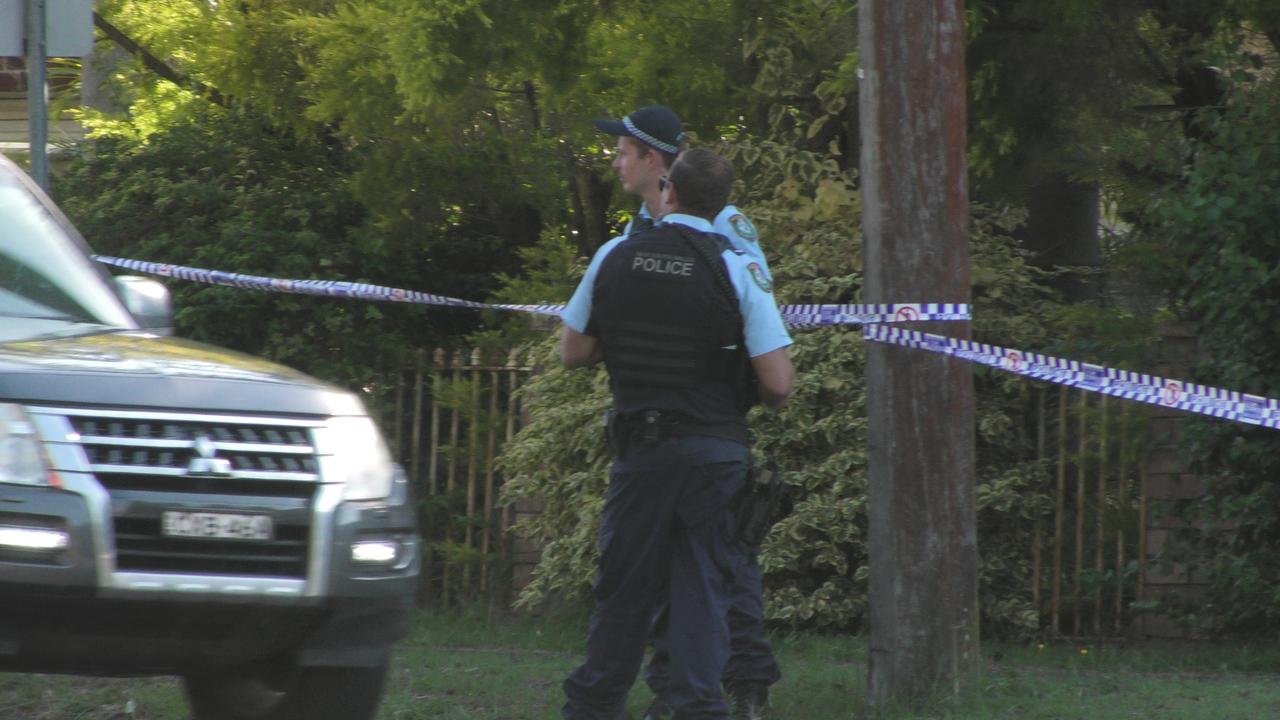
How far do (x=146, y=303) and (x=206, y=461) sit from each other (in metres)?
1.33

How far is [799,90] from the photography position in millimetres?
9508

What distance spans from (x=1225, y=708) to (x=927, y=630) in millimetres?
1134

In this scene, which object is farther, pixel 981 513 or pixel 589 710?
pixel 981 513

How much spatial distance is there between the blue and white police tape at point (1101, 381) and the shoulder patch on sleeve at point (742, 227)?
60 centimetres

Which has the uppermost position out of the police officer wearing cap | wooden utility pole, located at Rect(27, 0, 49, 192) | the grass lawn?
wooden utility pole, located at Rect(27, 0, 49, 192)

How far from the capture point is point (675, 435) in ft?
16.4

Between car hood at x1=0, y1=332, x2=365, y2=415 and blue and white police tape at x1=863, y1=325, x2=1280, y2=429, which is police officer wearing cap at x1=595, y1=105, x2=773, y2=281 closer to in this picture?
blue and white police tape at x1=863, y1=325, x2=1280, y2=429

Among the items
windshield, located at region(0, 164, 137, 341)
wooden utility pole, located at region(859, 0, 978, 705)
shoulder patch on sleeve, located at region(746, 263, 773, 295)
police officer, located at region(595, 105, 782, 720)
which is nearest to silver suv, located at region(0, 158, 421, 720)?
windshield, located at region(0, 164, 137, 341)

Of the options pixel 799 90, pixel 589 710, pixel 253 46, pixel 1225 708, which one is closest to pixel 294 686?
pixel 589 710

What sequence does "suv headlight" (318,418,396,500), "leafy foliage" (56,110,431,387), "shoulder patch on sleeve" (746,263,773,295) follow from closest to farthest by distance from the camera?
"suv headlight" (318,418,396,500) < "shoulder patch on sleeve" (746,263,773,295) < "leafy foliage" (56,110,431,387)

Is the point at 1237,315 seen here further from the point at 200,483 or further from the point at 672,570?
the point at 200,483

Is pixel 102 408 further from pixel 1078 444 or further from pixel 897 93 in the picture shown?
pixel 1078 444

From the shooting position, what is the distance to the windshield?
4961 millimetres

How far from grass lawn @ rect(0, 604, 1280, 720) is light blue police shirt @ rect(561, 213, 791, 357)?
155 centimetres
